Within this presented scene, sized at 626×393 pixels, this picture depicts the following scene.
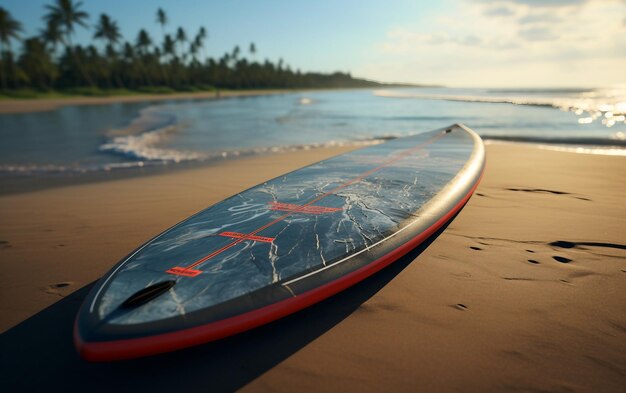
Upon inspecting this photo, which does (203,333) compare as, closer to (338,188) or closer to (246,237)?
(246,237)

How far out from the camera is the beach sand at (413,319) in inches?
71.5

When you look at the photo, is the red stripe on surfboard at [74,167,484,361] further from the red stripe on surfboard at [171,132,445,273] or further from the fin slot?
the red stripe on surfboard at [171,132,445,273]

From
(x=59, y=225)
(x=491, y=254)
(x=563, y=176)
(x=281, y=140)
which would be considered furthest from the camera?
(x=281, y=140)

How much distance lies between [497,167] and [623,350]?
5.02 m

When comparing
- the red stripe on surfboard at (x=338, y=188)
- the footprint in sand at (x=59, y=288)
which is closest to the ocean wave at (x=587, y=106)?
the red stripe on surfboard at (x=338, y=188)

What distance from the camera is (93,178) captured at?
6.73 metres

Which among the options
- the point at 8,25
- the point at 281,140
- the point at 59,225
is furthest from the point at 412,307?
the point at 8,25

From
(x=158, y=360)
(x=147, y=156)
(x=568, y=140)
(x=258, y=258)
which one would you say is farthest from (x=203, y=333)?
(x=568, y=140)

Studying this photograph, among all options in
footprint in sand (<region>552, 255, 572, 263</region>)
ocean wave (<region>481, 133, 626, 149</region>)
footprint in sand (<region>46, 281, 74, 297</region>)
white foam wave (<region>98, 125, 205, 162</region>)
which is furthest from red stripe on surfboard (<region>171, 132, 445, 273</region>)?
ocean wave (<region>481, 133, 626, 149</region>)

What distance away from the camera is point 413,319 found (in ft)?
7.38

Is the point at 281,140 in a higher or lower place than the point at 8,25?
lower

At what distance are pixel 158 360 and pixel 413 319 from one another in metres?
1.41

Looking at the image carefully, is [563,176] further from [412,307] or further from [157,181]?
[157,181]

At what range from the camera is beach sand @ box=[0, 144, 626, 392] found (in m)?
1.82
